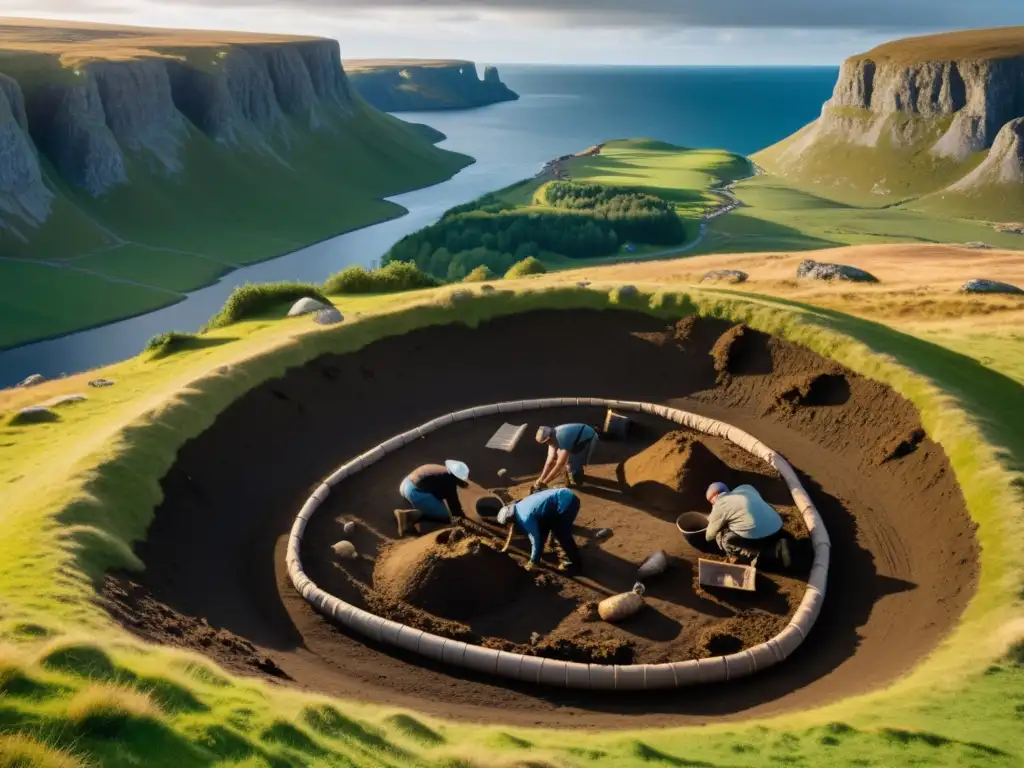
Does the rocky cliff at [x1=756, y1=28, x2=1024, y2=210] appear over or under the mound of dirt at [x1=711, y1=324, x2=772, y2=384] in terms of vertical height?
over

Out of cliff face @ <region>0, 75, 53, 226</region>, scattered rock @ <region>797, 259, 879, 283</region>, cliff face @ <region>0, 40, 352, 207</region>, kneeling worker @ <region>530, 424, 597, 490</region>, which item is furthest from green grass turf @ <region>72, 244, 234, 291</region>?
kneeling worker @ <region>530, 424, 597, 490</region>

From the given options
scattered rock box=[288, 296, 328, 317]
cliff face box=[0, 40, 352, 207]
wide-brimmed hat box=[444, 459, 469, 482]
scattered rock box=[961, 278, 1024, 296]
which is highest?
cliff face box=[0, 40, 352, 207]

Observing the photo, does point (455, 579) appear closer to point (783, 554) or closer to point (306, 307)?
point (783, 554)

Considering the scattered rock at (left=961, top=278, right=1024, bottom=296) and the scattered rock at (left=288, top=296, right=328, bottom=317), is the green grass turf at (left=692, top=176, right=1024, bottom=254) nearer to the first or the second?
the scattered rock at (left=961, top=278, right=1024, bottom=296)

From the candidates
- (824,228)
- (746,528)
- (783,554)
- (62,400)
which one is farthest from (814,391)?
(824,228)

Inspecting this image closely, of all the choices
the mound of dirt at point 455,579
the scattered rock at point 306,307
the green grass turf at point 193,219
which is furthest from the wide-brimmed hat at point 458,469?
the green grass turf at point 193,219
